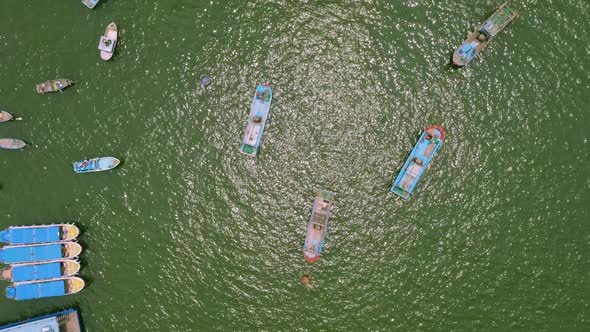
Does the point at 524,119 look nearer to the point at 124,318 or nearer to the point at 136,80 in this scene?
the point at 136,80

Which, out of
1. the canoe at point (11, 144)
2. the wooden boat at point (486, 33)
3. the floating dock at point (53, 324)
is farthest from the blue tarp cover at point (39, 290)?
the wooden boat at point (486, 33)

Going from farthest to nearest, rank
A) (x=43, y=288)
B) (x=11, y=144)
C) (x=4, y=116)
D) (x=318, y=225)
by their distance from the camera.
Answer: (x=4, y=116) → (x=11, y=144) → (x=43, y=288) → (x=318, y=225)

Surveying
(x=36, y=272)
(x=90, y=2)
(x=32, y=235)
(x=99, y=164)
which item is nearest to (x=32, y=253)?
(x=32, y=235)

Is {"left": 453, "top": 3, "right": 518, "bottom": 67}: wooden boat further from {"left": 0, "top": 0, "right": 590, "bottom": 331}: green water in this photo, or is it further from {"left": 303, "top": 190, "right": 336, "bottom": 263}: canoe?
{"left": 303, "top": 190, "right": 336, "bottom": 263}: canoe

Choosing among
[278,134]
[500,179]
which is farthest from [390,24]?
[500,179]

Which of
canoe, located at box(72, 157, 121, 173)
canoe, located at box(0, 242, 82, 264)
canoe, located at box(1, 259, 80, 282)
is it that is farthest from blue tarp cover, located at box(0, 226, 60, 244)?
canoe, located at box(72, 157, 121, 173)

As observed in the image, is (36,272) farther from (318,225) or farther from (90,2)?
(318,225)
